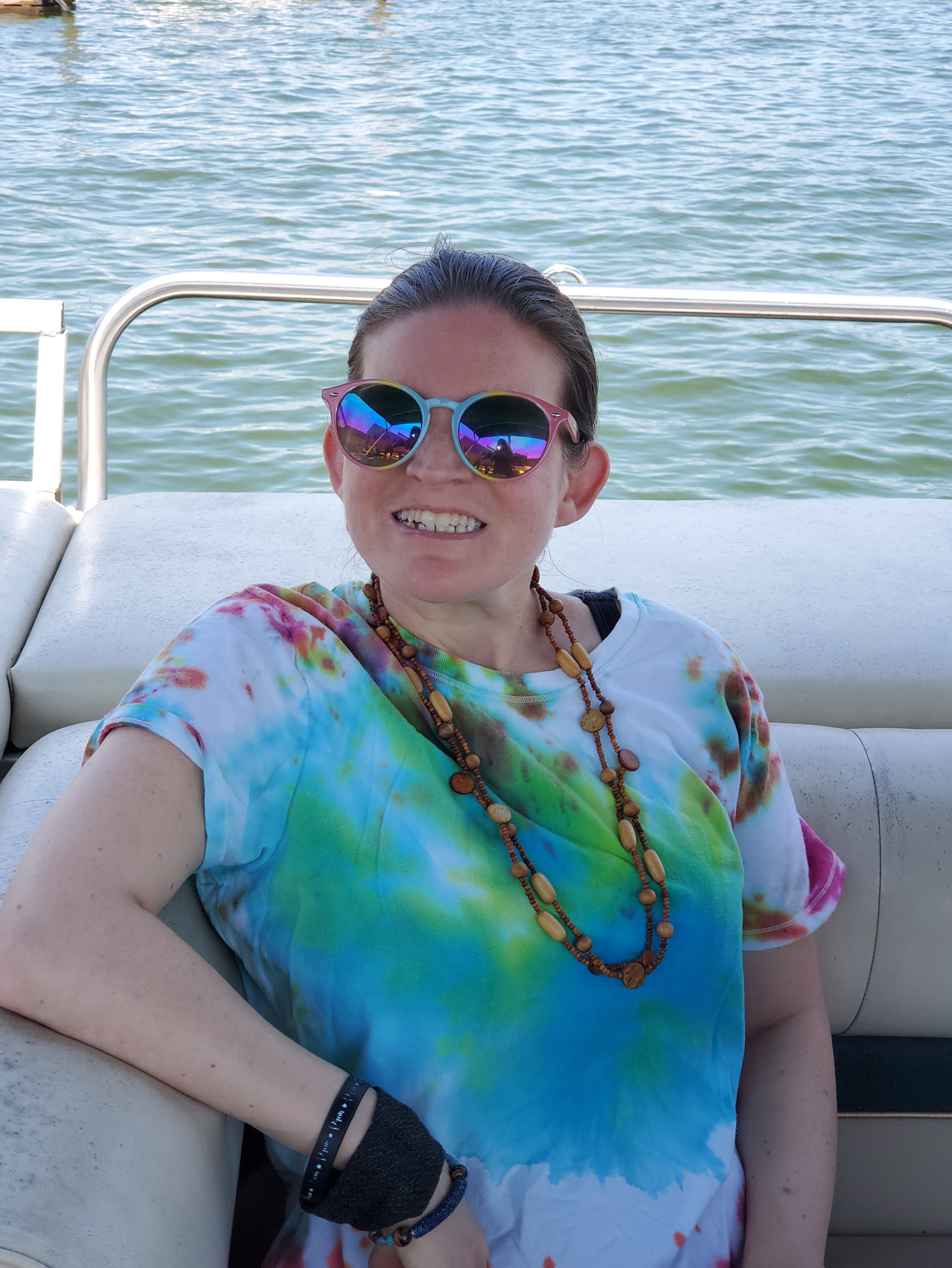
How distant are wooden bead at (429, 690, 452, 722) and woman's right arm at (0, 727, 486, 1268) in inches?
11.4

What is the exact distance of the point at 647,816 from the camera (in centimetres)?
135

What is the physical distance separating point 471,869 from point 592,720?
0.75ft

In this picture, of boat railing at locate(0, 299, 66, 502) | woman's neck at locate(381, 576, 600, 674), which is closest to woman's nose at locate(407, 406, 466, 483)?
woman's neck at locate(381, 576, 600, 674)

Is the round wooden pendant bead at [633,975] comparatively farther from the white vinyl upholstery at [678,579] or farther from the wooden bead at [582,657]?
the white vinyl upholstery at [678,579]

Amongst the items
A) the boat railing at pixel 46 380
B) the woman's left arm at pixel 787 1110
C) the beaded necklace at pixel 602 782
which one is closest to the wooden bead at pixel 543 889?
the beaded necklace at pixel 602 782

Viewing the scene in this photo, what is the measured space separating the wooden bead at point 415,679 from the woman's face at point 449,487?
0.08 meters

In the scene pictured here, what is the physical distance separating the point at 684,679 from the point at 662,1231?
57 cm

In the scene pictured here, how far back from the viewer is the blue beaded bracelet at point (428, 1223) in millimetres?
1096

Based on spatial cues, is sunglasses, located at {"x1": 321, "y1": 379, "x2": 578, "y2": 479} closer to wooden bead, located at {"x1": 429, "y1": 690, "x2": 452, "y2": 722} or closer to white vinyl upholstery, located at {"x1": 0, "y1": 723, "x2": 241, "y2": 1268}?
wooden bead, located at {"x1": 429, "y1": 690, "x2": 452, "y2": 722}

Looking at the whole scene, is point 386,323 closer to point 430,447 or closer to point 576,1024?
point 430,447

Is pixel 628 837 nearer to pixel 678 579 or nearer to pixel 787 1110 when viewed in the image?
pixel 787 1110

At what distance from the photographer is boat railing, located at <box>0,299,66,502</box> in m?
2.76

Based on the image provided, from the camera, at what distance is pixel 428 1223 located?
110 cm

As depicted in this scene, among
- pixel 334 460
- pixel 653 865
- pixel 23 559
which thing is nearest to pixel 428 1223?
pixel 653 865
